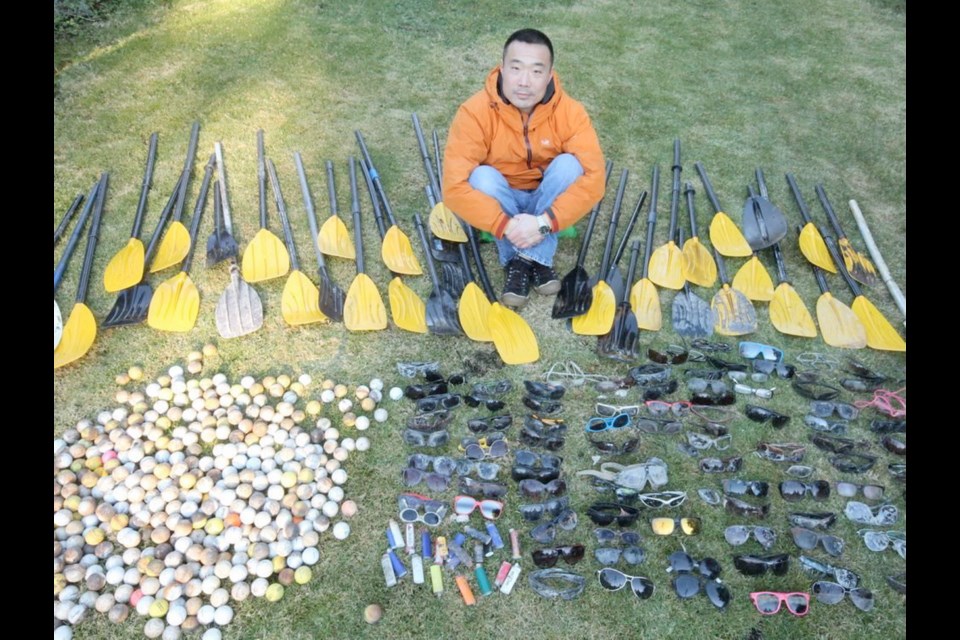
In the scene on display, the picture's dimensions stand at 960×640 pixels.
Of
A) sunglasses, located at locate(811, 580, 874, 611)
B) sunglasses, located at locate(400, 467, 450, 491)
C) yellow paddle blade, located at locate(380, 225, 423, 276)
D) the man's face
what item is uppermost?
the man's face

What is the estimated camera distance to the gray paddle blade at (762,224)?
12.9ft

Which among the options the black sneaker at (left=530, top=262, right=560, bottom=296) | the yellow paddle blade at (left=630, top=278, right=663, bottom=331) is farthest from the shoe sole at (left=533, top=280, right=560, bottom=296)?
the yellow paddle blade at (left=630, top=278, right=663, bottom=331)

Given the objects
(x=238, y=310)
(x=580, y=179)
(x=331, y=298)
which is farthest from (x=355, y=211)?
(x=580, y=179)

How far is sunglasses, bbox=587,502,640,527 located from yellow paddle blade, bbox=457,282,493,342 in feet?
3.66

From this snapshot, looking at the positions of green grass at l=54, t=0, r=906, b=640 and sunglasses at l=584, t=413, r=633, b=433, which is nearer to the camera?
green grass at l=54, t=0, r=906, b=640

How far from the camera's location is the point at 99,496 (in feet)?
8.76

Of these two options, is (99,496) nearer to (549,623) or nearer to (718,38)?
(549,623)

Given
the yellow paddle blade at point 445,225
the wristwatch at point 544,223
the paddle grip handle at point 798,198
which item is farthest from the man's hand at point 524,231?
the paddle grip handle at point 798,198

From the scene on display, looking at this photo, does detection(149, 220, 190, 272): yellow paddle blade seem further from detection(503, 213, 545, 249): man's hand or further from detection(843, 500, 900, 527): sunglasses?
detection(843, 500, 900, 527): sunglasses

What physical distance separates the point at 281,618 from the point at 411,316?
1643mm

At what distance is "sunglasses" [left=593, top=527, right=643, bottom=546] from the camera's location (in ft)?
8.37

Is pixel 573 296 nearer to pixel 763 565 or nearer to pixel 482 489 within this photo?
pixel 482 489

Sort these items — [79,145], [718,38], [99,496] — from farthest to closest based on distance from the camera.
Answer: [718,38]
[79,145]
[99,496]
